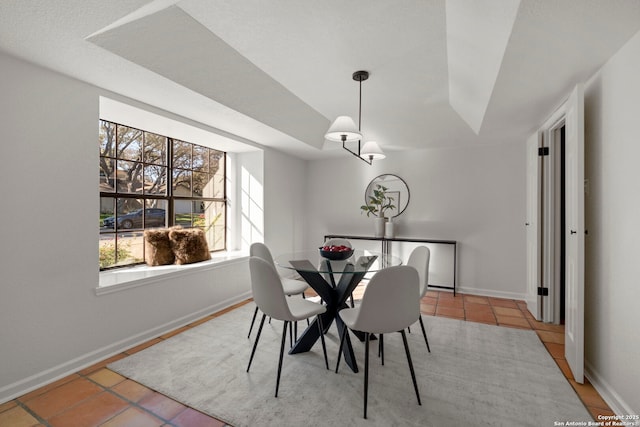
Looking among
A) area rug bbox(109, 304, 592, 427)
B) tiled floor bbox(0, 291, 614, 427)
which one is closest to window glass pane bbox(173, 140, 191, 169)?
area rug bbox(109, 304, 592, 427)

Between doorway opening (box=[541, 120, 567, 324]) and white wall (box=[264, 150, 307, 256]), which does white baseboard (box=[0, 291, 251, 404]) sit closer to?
white wall (box=[264, 150, 307, 256])

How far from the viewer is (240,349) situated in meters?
2.54

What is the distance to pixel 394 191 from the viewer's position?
480 cm

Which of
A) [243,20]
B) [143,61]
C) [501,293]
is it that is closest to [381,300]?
[243,20]

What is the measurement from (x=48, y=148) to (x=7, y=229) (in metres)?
0.60

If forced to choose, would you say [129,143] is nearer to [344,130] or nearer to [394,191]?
[344,130]

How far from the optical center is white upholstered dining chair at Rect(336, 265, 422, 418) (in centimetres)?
177

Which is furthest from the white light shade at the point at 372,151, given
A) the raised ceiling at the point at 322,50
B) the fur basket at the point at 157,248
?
the fur basket at the point at 157,248

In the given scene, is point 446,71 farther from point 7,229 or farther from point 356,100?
point 7,229

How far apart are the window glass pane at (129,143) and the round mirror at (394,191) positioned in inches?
126

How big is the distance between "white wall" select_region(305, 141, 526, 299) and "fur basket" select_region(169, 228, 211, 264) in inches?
100

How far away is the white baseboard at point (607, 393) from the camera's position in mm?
1696

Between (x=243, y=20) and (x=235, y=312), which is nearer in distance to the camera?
(x=243, y=20)

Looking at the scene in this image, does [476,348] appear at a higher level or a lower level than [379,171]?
lower
